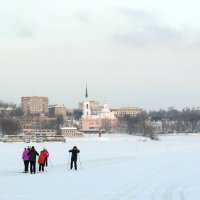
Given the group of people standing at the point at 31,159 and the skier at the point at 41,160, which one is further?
the skier at the point at 41,160

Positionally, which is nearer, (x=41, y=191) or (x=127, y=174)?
(x=41, y=191)

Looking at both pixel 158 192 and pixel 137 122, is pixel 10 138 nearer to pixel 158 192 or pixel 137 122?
pixel 137 122

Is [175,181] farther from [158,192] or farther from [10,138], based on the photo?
[10,138]

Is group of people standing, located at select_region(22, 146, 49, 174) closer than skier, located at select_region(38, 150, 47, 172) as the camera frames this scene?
Yes

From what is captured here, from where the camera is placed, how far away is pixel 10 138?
118312 millimetres

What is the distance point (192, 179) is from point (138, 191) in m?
5.25

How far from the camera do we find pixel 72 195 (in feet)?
55.0

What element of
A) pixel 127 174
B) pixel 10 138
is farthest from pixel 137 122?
pixel 127 174

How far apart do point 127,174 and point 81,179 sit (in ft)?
10.5

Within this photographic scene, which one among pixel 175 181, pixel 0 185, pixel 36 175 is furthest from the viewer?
pixel 36 175

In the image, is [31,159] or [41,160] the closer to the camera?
[31,159]

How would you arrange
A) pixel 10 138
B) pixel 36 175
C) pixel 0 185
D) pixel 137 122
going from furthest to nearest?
pixel 137 122 → pixel 10 138 → pixel 36 175 → pixel 0 185

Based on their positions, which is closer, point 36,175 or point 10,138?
point 36,175

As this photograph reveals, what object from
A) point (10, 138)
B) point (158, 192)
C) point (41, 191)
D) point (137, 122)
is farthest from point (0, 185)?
point (137, 122)
